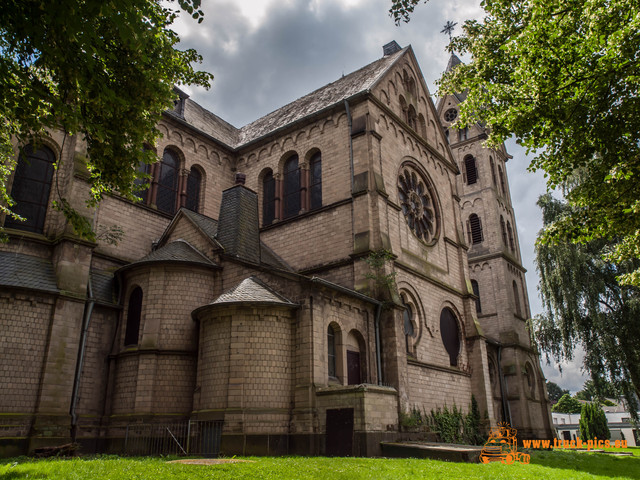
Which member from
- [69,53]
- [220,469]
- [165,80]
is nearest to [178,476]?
[220,469]

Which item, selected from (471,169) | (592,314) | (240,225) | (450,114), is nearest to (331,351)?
(240,225)

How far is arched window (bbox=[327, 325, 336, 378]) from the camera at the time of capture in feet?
54.5

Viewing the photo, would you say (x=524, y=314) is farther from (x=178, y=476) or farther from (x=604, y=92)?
(x=178, y=476)

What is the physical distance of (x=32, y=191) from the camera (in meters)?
18.8

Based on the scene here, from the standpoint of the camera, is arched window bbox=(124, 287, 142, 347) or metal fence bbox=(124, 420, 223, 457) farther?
arched window bbox=(124, 287, 142, 347)

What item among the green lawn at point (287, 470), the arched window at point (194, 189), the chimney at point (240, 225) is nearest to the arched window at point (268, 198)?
the arched window at point (194, 189)

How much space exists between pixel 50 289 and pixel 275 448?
8729 millimetres

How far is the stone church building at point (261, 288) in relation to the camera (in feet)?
50.1

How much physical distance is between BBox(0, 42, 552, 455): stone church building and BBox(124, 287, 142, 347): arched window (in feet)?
0.25

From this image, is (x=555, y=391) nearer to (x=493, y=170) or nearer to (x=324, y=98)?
(x=493, y=170)

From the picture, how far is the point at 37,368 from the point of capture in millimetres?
15820

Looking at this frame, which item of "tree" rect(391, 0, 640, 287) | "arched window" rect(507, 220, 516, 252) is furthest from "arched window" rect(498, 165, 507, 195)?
"tree" rect(391, 0, 640, 287)

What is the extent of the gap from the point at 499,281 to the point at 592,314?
11709 mm

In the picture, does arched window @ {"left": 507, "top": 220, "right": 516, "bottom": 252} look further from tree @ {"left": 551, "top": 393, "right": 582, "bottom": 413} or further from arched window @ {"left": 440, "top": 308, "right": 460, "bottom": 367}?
tree @ {"left": 551, "top": 393, "right": 582, "bottom": 413}
